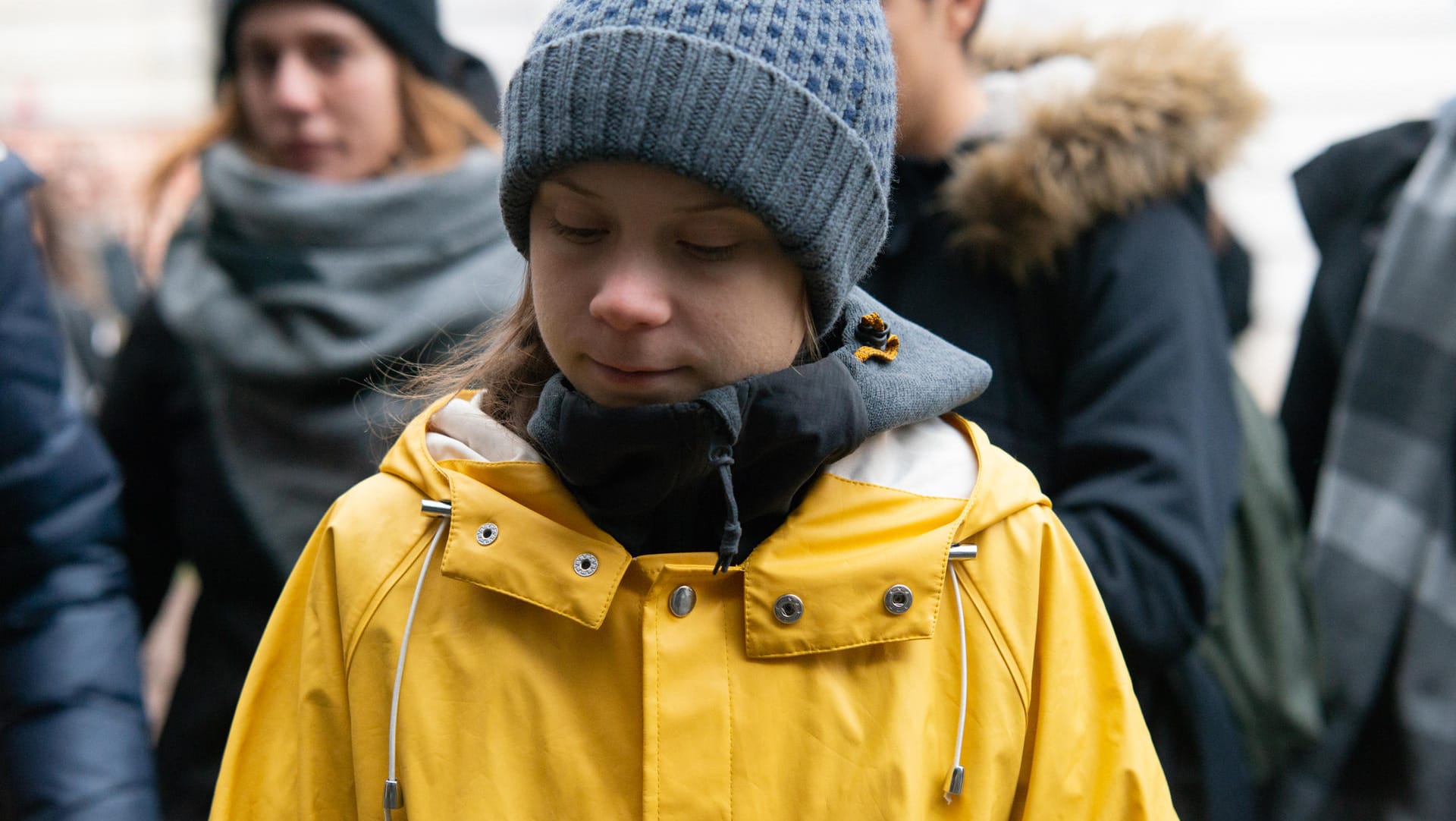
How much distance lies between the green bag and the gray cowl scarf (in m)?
1.42

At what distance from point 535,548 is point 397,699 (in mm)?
216

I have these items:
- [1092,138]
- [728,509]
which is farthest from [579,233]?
[1092,138]

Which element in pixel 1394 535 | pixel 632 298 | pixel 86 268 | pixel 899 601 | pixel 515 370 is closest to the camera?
pixel 632 298

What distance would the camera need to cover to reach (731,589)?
4.78 ft

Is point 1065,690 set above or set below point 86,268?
above

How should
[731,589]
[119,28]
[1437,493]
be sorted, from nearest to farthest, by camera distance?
[731,589], [1437,493], [119,28]

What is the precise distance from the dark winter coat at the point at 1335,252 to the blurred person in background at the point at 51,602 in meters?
2.39

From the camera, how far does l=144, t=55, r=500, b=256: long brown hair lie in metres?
2.96

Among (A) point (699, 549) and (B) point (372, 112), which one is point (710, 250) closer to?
(A) point (699, 549)

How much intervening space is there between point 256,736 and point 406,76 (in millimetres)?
1770

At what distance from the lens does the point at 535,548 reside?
1.44 meters

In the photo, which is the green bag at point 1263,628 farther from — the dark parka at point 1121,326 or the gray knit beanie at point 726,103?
the gray knit beanie at point 726,103

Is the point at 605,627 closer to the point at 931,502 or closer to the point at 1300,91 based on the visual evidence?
the point at 931,502

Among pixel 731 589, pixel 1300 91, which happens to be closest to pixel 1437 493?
pixel 731 589
